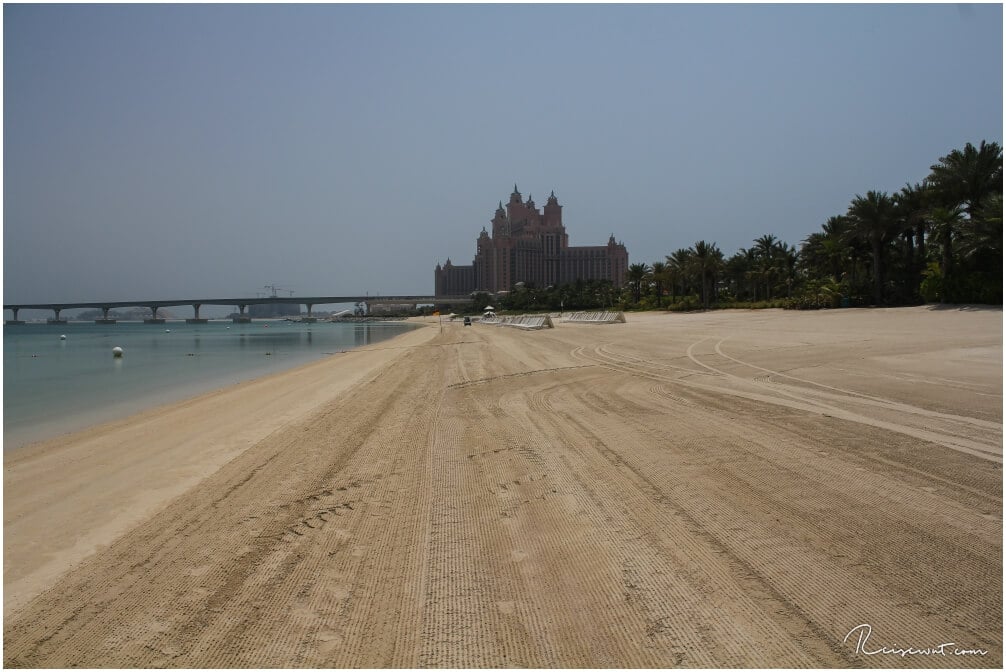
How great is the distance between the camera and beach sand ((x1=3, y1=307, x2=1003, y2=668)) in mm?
2932

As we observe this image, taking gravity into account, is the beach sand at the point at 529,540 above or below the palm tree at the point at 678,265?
below

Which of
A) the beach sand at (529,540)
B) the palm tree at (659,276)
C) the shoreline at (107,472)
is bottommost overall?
the shoreline at (107,472)

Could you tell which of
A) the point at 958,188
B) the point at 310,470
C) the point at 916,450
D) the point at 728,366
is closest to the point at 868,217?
the point at 958,188

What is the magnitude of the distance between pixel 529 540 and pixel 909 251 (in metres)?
51.8

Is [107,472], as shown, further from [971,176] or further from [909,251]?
[909,251]

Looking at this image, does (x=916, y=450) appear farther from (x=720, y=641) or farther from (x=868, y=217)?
(x=868, y=217)

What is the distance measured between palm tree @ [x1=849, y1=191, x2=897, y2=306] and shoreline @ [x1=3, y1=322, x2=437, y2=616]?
4412 cm

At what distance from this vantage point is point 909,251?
45281 millimetres

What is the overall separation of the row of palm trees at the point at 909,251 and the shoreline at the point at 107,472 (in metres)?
36.4

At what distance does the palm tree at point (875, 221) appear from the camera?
4372 centimetres

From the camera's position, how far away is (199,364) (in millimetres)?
31312

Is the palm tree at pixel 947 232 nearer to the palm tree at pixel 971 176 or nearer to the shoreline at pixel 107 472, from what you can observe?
the palm tree at pixel 971 176

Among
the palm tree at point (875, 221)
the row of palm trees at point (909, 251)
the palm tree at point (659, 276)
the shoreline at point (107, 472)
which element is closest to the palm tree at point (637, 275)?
the palm tree at point (659, 276)

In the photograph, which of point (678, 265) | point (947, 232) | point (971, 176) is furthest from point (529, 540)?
point (678, 265)
